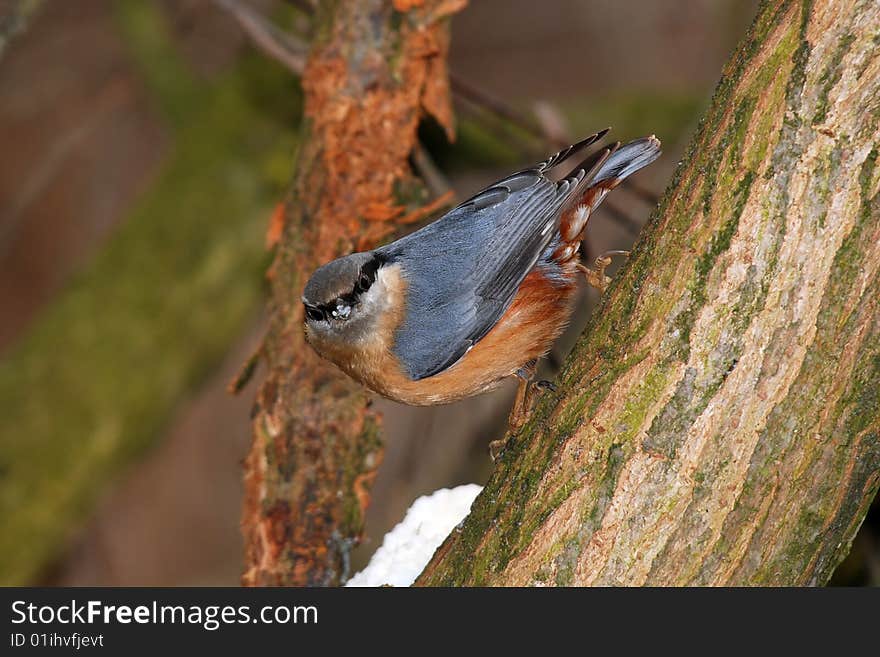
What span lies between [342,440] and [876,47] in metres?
1.95

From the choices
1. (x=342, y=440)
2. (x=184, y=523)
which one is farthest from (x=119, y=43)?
(x=342, y=440)

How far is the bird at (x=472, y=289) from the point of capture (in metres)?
2.98

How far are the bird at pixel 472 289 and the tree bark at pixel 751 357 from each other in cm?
85

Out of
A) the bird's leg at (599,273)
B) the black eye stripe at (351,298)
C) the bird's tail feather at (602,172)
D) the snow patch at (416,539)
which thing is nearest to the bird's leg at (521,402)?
the snow patch at (416,539)

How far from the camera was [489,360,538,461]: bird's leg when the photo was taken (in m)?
2.64

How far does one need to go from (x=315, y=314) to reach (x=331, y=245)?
32cm

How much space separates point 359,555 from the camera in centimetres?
487

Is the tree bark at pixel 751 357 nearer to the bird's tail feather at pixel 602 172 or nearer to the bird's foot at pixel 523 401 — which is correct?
the bird's foot at pixel 523 401

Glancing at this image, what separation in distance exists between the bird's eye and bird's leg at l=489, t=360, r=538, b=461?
2.02 feet

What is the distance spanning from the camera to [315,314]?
10.1 feet

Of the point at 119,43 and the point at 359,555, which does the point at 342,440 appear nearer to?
the point at 359,555

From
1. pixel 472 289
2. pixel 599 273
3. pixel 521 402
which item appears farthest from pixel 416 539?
pixel 599 273

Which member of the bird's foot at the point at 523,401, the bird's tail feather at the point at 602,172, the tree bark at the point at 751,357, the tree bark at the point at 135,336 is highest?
the tree bark at the point at 135,336

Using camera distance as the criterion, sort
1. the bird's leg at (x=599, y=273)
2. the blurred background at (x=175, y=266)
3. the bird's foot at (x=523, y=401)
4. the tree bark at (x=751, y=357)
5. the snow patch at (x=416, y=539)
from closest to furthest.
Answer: the tree bark at (x=751, y=357)
the bird's foot at (x=523, y=401)
the snow patch at (x=416, y=539)
the bird's leg at (x=599, y=273)
the blurred background at (x=175, y=266)
